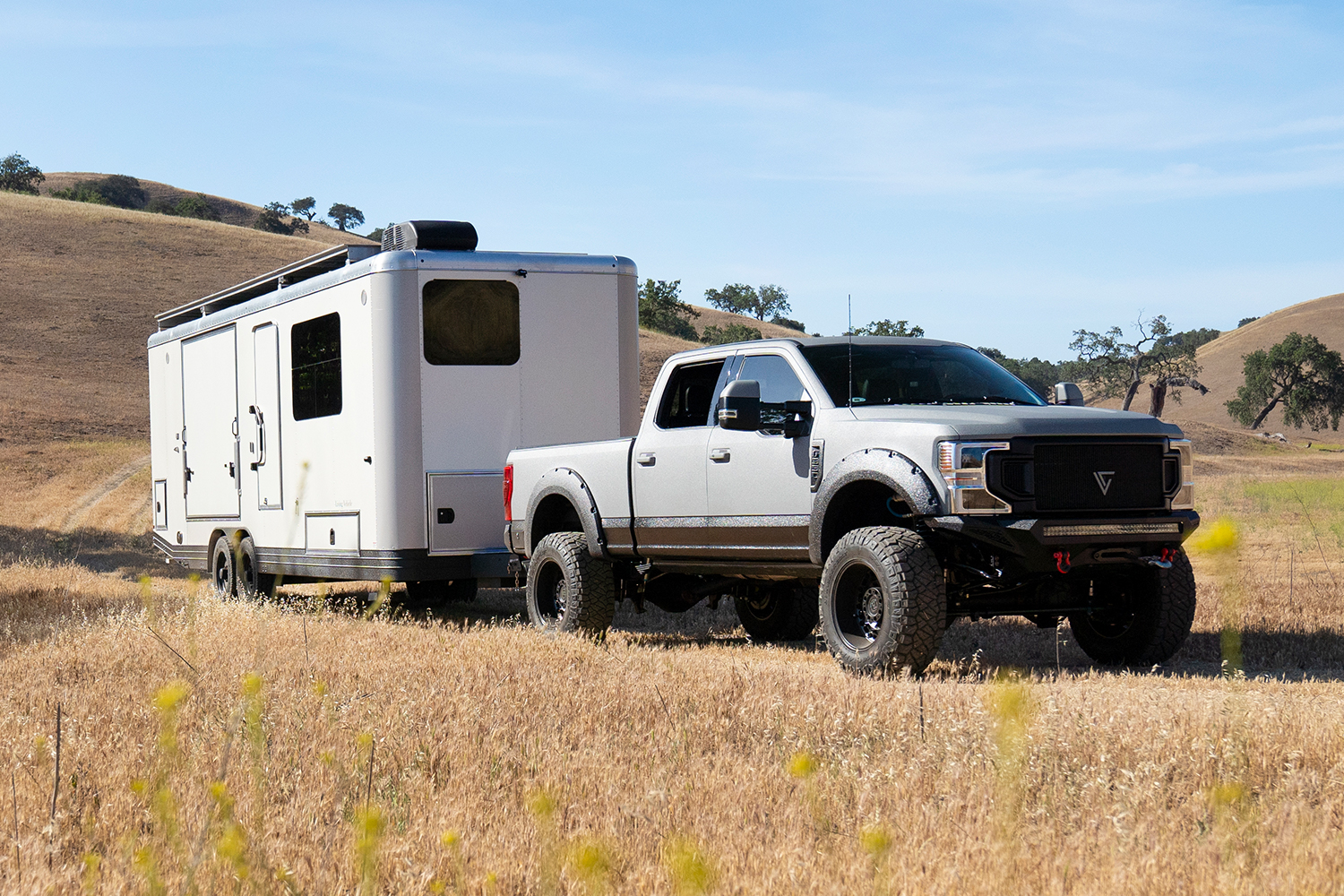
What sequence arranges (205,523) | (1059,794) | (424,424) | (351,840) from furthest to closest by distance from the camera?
(205,523), (424,424), (1059,794), (351,840)

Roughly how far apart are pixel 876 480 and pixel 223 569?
8908mm

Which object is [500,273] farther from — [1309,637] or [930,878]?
[930,878]

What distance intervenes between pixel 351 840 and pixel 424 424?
722cm

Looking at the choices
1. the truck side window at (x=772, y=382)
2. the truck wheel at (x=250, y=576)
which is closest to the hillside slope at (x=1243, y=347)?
the truck wheel at (x=250, y=576)

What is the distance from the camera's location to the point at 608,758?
18.4 feet

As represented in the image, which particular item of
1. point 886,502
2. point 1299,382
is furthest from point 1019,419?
point 1299,382

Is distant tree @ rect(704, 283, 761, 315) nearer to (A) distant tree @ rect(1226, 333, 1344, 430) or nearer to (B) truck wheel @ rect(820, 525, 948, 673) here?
(A) distant tree @ rect(1226, 333, 1344, 430)

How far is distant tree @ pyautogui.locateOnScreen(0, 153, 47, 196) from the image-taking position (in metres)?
110

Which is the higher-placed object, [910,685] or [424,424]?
[424,424]

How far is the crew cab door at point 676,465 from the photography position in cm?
953

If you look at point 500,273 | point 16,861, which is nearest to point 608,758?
point 16,861

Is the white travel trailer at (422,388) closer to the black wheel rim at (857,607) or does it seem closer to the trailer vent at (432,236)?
the trailer vent at (432,236)

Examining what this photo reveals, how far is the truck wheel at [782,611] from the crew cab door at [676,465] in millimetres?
1291

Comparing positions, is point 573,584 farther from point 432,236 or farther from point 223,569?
point 223,569
